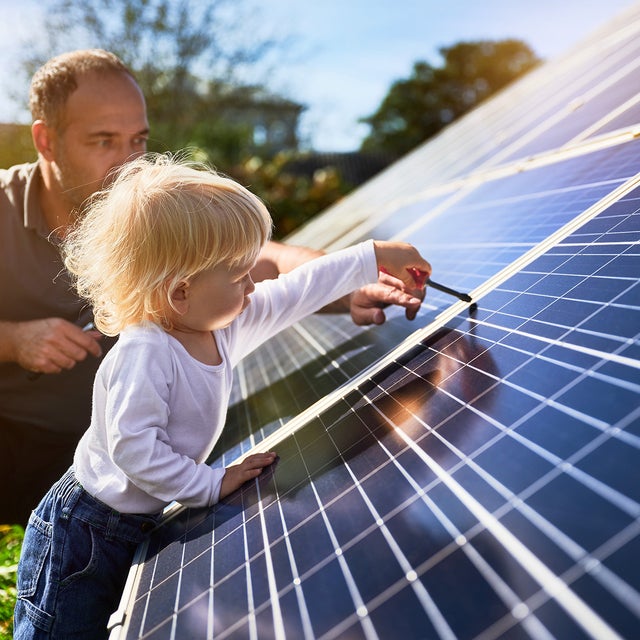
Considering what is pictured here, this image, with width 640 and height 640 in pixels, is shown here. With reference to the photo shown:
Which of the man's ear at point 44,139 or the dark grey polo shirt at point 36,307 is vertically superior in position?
the man's ear at point 44,139

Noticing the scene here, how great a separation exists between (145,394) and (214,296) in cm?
43

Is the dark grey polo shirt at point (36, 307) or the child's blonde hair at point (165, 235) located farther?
the dark grey polo shirt at point (36, 307)

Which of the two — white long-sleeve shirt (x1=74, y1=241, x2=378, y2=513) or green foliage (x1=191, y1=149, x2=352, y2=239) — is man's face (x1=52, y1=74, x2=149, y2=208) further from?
green foliage (x1=191, y1=149, x2=352, y2=239)

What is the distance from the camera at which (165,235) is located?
2.23m

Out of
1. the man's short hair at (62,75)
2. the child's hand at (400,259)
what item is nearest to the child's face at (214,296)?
the child's hand at (400,259)

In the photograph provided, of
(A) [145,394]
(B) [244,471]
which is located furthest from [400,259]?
(A) [145,394]

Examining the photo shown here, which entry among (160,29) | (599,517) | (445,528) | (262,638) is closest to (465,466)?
(445,528)

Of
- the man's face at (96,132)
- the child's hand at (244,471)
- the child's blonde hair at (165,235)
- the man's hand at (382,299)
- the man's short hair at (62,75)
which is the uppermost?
the man's short hair at (62,75)

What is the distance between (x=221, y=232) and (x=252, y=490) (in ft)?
2.88

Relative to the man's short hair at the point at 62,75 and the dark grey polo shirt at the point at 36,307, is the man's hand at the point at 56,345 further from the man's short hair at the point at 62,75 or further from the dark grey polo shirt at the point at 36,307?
the man's short hair at the point at 62,75

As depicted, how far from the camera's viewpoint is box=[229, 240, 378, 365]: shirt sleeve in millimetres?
2740

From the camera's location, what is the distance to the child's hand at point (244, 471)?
2158 mm

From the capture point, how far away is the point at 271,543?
166 centimetres

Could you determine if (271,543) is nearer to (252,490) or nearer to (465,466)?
(252,490)
